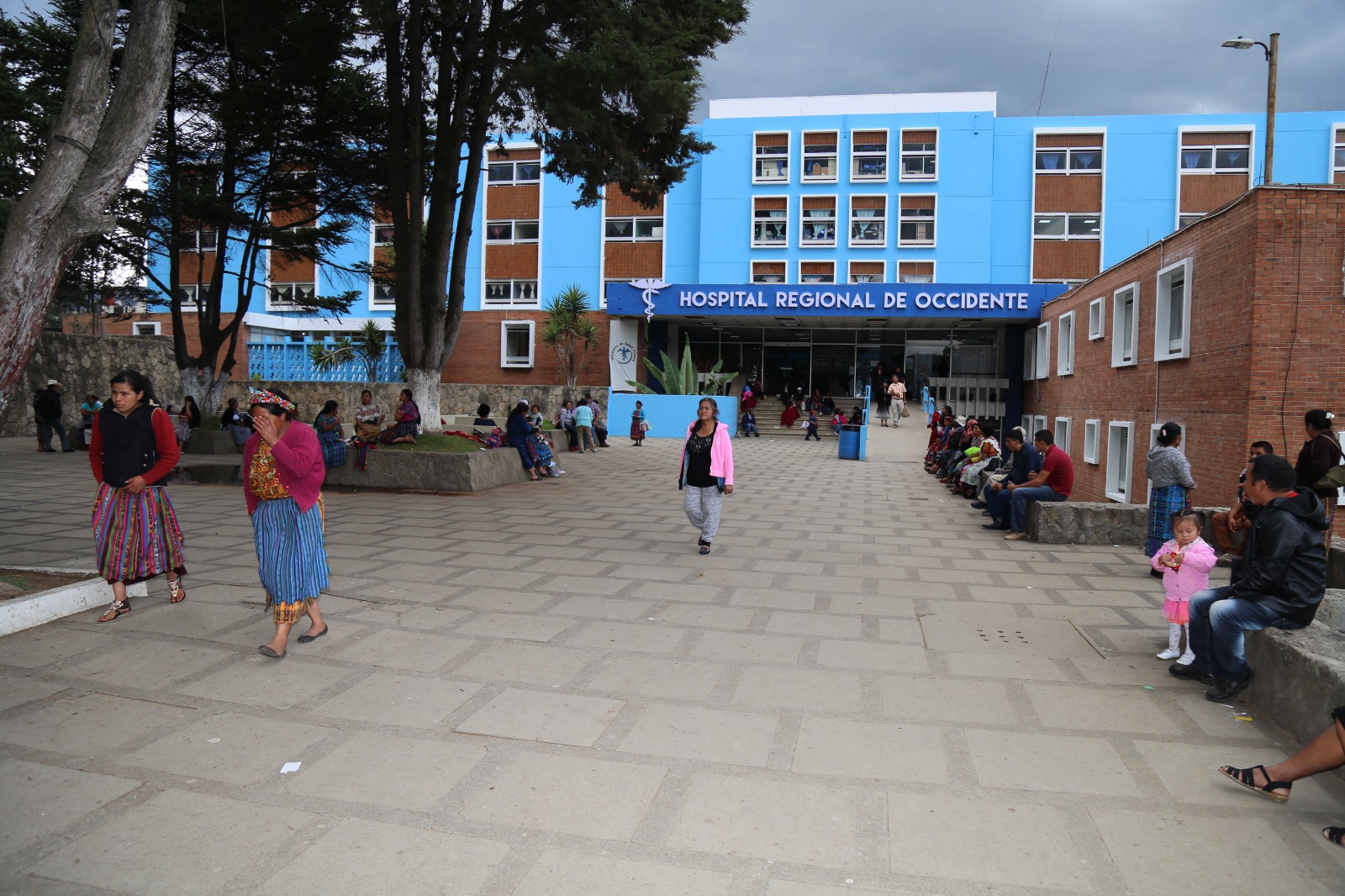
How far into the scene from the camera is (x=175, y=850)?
306cm

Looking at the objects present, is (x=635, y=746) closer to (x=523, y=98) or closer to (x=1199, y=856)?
(x=1199, y=856)

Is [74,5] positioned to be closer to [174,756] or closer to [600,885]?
[174,756]

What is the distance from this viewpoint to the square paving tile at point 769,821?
3.11 m

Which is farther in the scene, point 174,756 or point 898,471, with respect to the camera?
point 898,471

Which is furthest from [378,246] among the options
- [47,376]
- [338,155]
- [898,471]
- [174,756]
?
[174,756]

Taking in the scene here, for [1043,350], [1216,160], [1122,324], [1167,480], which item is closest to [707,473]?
[1167,480]

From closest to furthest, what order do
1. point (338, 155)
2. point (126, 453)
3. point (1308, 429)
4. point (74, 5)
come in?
point (126, 453)
point (1308, 429)
point (74, 5)
point (338, 155)

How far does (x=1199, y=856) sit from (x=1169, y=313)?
13690 mm

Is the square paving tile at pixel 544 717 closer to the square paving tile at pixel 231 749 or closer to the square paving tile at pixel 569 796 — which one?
the square paving tile at pixel 569 796

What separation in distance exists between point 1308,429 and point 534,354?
2956 centimetres

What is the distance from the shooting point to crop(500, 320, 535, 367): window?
114ft

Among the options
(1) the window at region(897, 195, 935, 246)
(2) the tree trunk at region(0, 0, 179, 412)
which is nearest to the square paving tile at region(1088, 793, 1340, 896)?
(2) the tree trunk at region(0, 0, 179, 412)

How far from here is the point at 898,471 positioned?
2019cm

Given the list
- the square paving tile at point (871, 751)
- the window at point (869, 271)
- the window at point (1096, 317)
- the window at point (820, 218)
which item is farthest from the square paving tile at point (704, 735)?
the window at point (820, 218)
